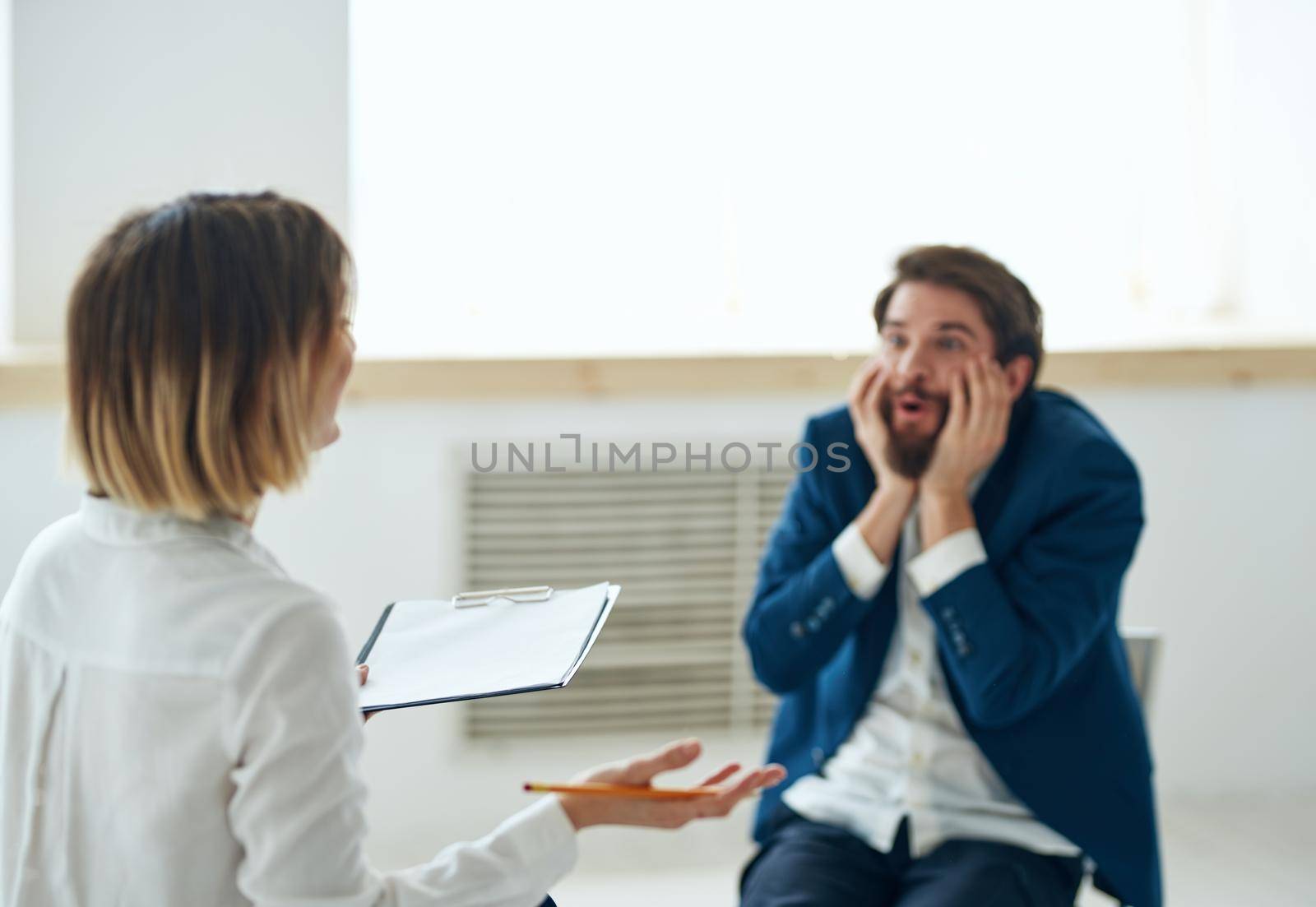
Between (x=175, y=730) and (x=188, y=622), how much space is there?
0.06 meters

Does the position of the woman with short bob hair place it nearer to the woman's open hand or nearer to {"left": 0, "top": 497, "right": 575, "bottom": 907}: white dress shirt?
{"left": 0, "top": 497, "right": 575, "bottom": 907}: white dress shirt

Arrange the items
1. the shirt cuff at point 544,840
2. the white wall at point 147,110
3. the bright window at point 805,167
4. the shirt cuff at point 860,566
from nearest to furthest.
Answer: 1. the shirt cuff at point 544,840
2. the shirt cuff at point 860,566
3. the white wall at point 147,110
4. the bright window at point 805,167

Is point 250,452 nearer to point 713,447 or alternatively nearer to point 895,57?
point 713,447

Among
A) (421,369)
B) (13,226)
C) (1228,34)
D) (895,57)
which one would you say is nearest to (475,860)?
(421,369)

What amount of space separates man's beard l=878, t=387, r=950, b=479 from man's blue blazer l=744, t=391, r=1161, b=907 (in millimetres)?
80

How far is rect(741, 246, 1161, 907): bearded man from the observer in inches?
53.2

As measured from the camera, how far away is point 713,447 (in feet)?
7.13

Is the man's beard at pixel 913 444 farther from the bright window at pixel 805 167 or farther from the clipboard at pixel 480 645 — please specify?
the bright window at pixel 805 167

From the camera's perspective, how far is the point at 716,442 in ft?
7.14

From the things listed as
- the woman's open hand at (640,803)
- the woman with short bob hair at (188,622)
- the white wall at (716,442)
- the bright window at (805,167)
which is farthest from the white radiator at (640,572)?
the woman with short bob hair at (188,622)

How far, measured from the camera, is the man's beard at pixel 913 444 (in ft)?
4.88

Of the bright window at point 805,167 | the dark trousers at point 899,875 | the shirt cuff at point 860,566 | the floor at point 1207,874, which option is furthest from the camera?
the bright window at point 805,167

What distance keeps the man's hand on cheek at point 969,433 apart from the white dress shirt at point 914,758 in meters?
0.07

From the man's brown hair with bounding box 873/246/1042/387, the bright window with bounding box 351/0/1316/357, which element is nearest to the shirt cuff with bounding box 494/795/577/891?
the man's brown hair with bounding box 873/246/1042/387
